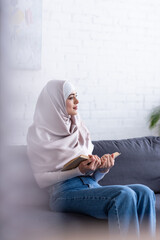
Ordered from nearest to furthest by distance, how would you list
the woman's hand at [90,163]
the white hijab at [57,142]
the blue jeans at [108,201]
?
1. the blue jeans at [108,201]
2. the woman's hand at [90,163]
3. the white hijab at [57,142]

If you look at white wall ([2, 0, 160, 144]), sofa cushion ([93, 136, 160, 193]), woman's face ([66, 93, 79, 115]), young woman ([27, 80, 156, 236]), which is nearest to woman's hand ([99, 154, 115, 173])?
young woman ([27, 80, 156, 236])

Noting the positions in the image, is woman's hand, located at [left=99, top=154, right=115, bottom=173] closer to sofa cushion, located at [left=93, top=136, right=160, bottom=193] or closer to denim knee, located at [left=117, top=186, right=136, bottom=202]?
denim knee, located at [left=117, top=186, right=136, bottom=202]

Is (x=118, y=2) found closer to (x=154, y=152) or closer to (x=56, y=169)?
(x=154, y=152)

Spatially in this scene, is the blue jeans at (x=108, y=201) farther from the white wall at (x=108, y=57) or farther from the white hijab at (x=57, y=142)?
the white wall at (x=108, y=57)

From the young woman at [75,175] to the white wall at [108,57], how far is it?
0.52 meters

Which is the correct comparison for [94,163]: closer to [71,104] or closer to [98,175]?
[98,175]

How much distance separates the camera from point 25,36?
21 centimetres

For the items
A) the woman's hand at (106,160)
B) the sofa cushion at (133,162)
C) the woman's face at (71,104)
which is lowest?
the sofa cushion at (133,162)

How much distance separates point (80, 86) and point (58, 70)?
0.18m

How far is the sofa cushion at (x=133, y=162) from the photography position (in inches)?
73.3

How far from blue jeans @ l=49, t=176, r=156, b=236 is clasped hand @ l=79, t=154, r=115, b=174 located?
0.07m

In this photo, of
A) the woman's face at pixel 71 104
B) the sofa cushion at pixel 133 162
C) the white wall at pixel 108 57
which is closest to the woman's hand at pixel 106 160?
the woman's face at pixel 71 104

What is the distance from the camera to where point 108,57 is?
2277 mm

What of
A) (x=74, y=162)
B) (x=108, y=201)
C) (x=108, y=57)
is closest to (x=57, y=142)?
(x=74, y=162)
